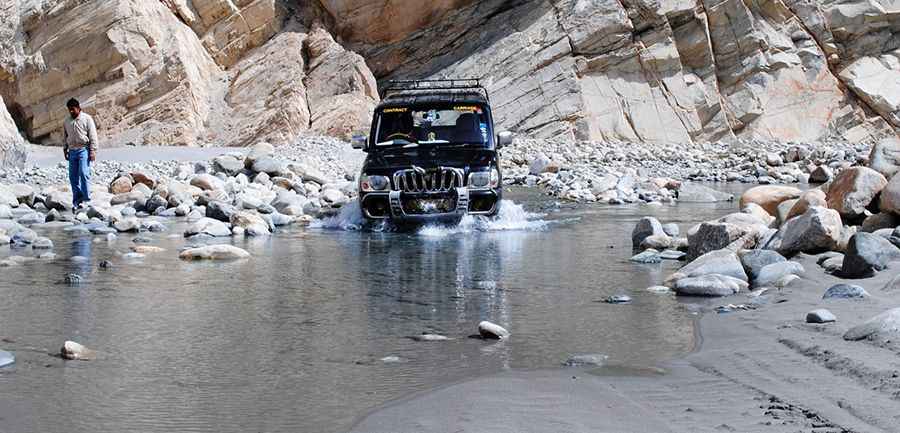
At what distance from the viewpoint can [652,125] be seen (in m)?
35.9

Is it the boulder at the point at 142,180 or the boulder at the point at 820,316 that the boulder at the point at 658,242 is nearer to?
the boulder at the point at 820,316

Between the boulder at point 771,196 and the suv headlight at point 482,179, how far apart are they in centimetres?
320

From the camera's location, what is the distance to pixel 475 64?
35.3m

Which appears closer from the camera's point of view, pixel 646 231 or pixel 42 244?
pixel 646 231

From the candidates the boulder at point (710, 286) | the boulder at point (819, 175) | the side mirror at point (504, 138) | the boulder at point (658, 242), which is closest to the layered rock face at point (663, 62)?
the boulder at point (819, 175)

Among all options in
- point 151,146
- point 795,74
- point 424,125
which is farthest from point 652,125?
point 424,125

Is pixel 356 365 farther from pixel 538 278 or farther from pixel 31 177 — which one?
pixel 31 177

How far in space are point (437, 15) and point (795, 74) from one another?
13.1 meters

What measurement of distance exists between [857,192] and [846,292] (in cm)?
345

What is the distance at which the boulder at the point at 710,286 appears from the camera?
8719 mm

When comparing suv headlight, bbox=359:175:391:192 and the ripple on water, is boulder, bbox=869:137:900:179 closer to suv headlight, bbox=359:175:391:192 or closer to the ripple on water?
the ripple on water

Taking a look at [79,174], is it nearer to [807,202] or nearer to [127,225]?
[127,225]

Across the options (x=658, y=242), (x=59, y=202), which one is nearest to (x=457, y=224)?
(x=658, y=242)

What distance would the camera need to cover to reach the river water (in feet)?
18.4
